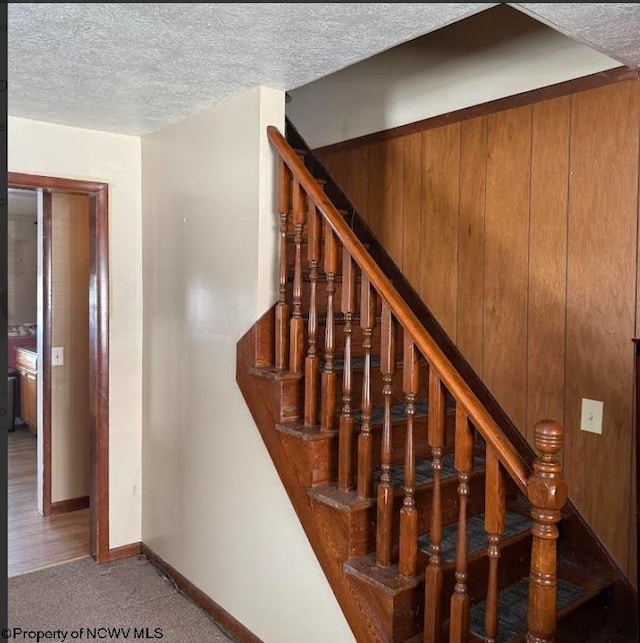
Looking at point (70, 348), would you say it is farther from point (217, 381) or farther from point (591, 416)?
point (591, 416)

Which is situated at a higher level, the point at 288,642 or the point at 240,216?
the point at 240,216

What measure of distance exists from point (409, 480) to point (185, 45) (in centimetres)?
151

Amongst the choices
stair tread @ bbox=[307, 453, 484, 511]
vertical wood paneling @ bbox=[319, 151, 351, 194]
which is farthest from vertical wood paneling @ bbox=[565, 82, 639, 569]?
vertical wood paneling @ bbox=[319, 151, 351, 194]

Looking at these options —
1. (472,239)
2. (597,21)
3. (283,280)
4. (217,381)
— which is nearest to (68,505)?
(217,381)

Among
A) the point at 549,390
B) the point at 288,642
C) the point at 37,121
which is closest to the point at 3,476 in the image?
the point at 288,642

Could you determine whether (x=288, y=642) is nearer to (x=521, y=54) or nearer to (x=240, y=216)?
(x=240, y=216)

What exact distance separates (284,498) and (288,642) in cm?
54

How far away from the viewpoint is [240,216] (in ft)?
8.07

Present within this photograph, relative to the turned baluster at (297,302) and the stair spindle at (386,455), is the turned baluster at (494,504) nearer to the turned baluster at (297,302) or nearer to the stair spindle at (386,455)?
the stair spindle at (386,455)

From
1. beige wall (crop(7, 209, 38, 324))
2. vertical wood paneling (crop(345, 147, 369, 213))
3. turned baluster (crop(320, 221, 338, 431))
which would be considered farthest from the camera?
beige wall (crop(7, 209, 38, 324))

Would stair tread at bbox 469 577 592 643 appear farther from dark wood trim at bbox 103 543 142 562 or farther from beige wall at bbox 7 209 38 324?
beige wall at bbox 7 209 38 324

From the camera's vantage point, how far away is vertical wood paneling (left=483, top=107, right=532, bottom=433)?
252cm

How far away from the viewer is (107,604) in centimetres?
274

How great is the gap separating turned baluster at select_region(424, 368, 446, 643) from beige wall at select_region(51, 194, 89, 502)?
9.36 feet
